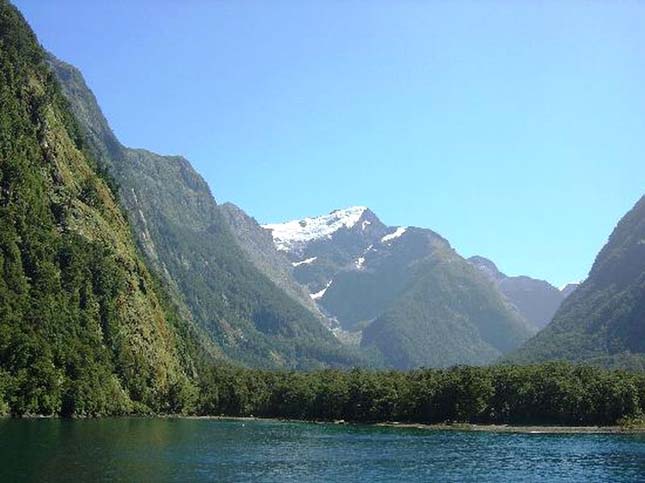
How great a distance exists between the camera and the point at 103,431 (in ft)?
526

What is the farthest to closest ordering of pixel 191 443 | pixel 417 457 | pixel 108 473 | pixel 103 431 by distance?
pixel 103 431
pixel 191 443
pixel 417 457
pixel 108 473

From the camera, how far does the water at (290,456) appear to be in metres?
105

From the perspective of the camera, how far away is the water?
343ft

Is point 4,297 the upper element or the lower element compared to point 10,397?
upper

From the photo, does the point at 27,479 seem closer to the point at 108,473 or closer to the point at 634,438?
the point at 108,473

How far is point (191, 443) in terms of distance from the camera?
150 m

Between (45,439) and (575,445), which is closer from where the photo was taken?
(45,439)

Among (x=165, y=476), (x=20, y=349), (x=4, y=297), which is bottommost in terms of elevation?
(x=165, y=476)

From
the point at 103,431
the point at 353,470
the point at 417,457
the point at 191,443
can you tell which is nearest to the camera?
the point at 353,470

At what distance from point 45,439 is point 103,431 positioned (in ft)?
95.1

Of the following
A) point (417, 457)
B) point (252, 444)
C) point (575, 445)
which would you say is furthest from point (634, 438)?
point (252, 444)

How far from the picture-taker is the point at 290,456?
136m

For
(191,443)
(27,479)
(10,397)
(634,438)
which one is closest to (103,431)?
(191,443)

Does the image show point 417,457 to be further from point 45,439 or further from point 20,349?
point 20,349
